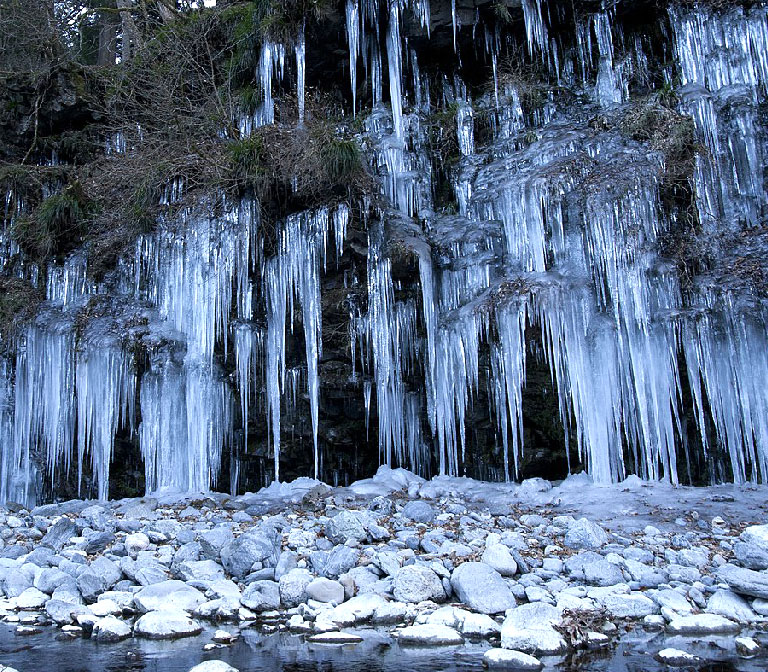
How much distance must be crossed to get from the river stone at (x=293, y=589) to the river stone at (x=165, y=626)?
661mm

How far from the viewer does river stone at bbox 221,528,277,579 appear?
551 centimetres

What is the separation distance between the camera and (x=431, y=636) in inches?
160

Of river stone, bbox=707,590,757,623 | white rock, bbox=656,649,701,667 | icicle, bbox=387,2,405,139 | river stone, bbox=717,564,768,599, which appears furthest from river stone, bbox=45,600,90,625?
icicle, bbox=387,2,405,139

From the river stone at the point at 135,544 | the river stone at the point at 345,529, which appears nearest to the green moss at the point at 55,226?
the river stone at the point at 135,544

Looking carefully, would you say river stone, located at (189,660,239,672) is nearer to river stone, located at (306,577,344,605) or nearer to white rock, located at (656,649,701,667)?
river stone, located at (306,577,344,605)

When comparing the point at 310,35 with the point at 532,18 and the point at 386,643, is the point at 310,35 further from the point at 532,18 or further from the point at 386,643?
the point at 386,643

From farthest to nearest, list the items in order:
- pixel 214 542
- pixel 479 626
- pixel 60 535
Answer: pixel 60 535
pixel 214 542
pixel 479 626

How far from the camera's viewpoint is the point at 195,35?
13.3m

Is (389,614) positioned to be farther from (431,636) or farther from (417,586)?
(431,636)

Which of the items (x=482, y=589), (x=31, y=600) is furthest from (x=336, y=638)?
(x=31, y=600)

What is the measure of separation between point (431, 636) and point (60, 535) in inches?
183

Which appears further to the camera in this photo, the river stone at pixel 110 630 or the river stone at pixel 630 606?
the river stone at pixel 630 606

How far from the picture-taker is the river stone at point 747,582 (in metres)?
4.51

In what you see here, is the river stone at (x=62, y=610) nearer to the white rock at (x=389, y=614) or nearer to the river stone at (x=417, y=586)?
the white rock at (x=389, y=614)
